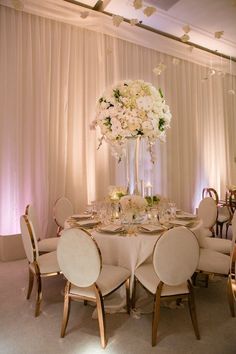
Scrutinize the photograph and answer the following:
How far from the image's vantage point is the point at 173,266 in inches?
83.5

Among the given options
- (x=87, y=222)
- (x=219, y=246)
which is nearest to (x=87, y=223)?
(x=87, y=222)

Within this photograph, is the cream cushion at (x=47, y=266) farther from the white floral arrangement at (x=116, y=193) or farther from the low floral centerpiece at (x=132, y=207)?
the white floral arrangement at (x=116, y=193)

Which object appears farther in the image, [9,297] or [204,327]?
[9,297]

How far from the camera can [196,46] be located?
19.7 feet

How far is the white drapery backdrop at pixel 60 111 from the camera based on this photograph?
417cm

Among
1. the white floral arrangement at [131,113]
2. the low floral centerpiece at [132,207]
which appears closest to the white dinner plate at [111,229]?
the low floral centerpiece at [132,207]

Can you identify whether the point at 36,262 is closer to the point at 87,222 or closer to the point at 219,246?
the point at 87,222

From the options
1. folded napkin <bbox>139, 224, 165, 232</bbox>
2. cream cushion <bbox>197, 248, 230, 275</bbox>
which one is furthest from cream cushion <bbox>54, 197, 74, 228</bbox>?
cream cushion <bbox>197, 248, 230, 275</bbox>

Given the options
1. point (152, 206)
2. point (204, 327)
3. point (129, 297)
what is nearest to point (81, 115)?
point (152, 206)

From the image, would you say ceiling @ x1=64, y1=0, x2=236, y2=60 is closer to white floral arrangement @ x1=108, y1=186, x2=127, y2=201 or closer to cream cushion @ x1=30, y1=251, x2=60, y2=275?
white floral arrangement @ x1=108, y1=186, x2=127, y2=201

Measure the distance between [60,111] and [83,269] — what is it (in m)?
3.08

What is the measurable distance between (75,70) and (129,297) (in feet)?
12.0

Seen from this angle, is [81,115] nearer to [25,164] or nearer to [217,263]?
[25,164]

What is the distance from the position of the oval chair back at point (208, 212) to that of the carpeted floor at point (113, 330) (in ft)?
3.21
